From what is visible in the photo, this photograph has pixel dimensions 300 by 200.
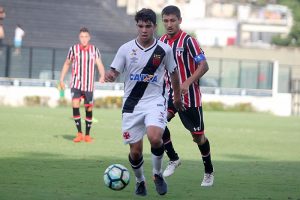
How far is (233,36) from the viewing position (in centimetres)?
7831

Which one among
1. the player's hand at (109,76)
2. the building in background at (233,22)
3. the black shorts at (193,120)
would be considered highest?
the building in background at (233,22)

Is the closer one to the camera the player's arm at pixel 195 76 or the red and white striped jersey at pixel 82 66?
the player's arm at pixel 195 76

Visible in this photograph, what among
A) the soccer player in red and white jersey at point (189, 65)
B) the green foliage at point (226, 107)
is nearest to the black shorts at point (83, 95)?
the soccer player in red and white jersey at point (189, 65)

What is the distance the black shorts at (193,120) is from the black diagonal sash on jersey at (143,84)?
1764 millimetres

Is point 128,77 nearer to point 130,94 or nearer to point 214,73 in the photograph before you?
point 130,94

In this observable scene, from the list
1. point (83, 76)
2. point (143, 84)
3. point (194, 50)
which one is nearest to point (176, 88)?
point (143, 84)

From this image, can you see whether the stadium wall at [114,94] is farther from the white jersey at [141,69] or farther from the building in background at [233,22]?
the building in background at [233,22]

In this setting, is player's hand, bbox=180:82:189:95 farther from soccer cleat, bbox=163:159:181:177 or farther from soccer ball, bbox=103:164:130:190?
soccer cleat, bbox=163:159:181:177

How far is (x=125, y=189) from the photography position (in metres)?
11.1

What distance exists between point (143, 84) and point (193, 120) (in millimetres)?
1834

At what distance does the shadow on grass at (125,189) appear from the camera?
1061 cm

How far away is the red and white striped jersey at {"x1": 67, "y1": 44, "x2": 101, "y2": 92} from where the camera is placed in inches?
765

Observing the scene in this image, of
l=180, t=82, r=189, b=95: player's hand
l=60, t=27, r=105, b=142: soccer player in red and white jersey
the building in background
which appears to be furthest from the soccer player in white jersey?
the building in background

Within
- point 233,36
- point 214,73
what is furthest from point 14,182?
point 233,36
